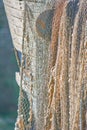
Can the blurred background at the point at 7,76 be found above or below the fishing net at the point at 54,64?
below

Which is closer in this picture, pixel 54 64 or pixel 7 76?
pixel 54 64

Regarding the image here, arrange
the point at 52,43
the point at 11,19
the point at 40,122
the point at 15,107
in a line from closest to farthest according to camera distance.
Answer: the point at 52,43, the point at 40,122, the point at 11,19, the point at 15,107

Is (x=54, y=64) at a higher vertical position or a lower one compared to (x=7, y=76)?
higher

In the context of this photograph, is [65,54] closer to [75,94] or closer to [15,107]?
[75,94]

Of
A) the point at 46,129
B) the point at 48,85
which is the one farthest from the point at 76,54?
the point at 46,129
